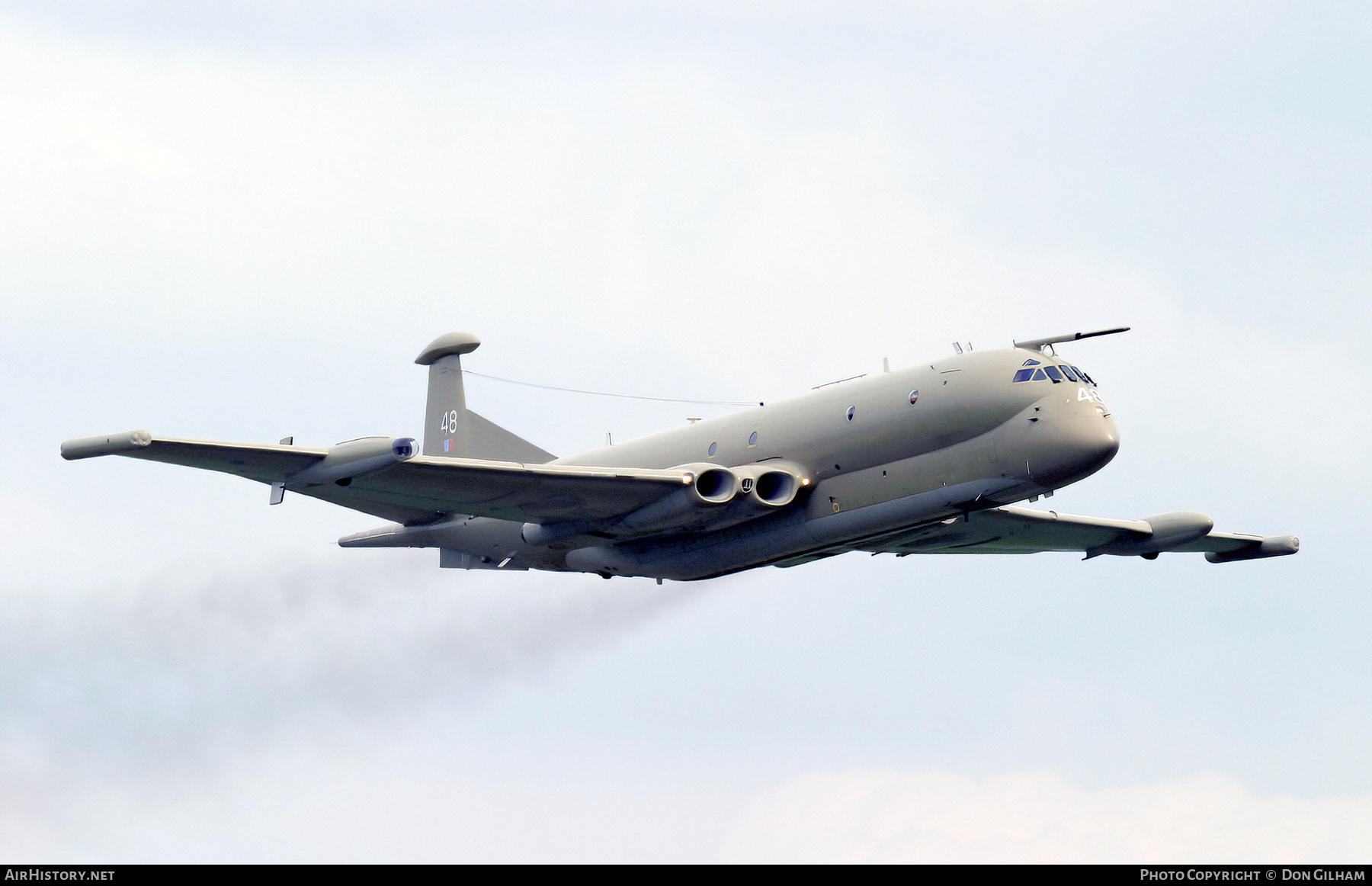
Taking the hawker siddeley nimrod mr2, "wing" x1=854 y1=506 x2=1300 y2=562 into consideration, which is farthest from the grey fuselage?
"wing" x1=854 y1=506 x2=1300 y2=562

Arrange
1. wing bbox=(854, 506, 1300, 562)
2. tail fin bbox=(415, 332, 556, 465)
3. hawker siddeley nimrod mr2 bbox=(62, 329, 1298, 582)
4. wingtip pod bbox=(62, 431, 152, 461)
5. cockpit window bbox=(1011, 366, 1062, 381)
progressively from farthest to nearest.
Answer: tail fin bbox=(415, 332, 556, 465), wing bbox=(854, 506, 1300, 562), cockpit window bbox=(1011, 366, 1062, 381), hawker siddeley nimrod mr2 bbox=(62, 329, 1298, 582), wingtip pod bbox=(62, 431, 152, 461)

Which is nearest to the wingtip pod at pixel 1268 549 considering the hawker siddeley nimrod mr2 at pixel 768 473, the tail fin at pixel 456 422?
the hawker siddeley nimrod mr2 at pixel 768 473

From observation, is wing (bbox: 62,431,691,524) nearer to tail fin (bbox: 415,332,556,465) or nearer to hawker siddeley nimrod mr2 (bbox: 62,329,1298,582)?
hawker siddeley nimrod mr2 (bbox: 62,329,1298,582)

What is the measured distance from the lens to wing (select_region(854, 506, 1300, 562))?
36969 millimetres

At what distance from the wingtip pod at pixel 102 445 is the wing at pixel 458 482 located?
1.24ft

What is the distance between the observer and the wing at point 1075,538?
1455 inches

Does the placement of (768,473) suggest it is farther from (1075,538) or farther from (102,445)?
(102,445)

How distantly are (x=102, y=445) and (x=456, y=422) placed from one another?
1359 centimetres

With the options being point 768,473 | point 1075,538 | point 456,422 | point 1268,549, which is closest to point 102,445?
point 768,473

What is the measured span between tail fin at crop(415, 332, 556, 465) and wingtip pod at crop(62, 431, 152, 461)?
12.0m
